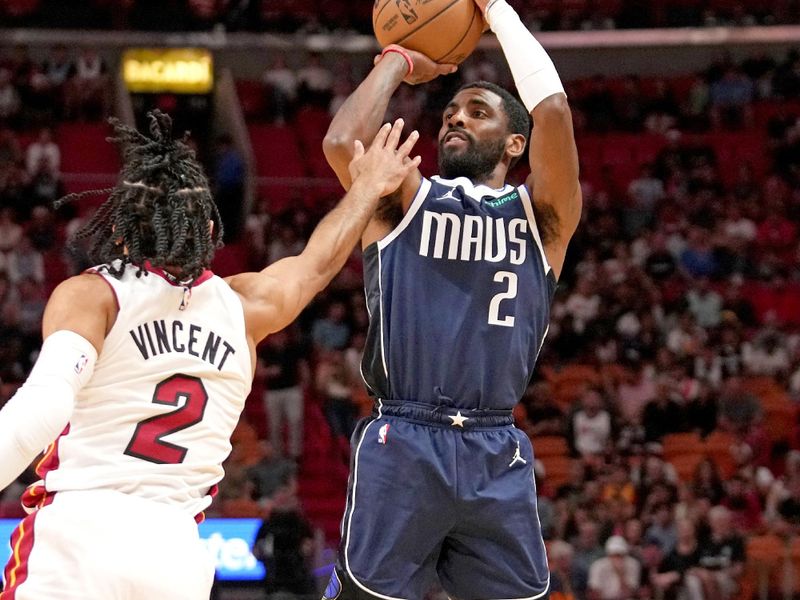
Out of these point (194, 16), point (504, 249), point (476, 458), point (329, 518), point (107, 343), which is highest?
point (194, 16)

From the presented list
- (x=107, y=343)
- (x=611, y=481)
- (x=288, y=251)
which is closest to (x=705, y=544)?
(x=611, y=481)

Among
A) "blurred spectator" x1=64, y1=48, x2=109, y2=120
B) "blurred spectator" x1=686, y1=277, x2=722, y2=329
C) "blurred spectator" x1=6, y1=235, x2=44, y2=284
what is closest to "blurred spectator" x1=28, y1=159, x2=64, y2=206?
"blurred spectator" x1=6, y1=235, x2=44, y2=284

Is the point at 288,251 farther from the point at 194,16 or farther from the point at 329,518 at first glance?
the point at 194,16

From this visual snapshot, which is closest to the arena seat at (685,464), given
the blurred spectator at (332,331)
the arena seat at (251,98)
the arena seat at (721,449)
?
the arena seat at (721,449)

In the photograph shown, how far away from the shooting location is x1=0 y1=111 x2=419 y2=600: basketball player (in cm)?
314

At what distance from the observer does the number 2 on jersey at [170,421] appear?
10.8 feet

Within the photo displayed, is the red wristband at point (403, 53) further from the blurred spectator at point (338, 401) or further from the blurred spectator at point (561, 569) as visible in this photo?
the blurred spectator at point (338, 401)

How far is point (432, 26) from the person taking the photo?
4691mm

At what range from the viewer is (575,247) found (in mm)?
15719

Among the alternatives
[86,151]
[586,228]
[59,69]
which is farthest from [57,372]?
[59,69]

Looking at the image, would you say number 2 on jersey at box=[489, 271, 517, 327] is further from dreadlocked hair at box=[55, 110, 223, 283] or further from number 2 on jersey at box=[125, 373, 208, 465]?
number 2 on jersey at box=[125, 373, 208, 465]

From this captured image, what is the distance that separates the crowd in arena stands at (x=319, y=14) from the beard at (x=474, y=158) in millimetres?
15119

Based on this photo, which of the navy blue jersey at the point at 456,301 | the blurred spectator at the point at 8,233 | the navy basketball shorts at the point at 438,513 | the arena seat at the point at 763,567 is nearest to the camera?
the navy basketball shorts at the point at 438,513

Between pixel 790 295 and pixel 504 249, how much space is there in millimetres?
11374
